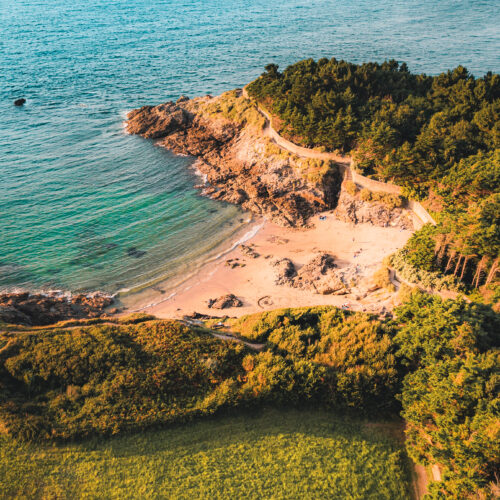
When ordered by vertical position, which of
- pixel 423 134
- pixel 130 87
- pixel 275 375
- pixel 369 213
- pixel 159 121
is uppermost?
pixel 423 134

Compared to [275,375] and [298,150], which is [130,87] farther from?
[275,375]

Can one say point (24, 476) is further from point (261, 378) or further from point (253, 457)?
Answer: point (261, 378)

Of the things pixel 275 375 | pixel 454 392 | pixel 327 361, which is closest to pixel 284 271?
pixel 327 361

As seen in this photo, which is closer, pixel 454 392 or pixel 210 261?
pixel 454 392

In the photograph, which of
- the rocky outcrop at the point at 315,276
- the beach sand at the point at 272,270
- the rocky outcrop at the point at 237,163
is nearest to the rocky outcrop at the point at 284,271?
the rocky outcrop at the point at 315,276

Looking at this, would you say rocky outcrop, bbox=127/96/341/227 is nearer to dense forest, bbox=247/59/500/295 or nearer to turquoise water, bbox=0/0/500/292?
turquoise water, bbox=0/0/500/292
